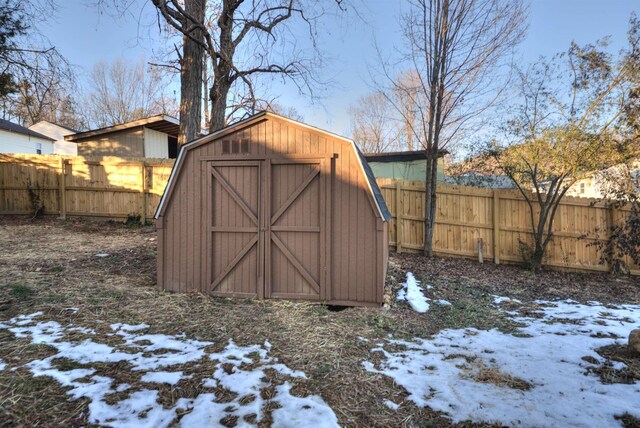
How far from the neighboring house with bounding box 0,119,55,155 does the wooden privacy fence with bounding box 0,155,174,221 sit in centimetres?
1196

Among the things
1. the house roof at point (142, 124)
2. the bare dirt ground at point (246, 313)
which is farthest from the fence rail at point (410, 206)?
the house roof at point (142, 124)

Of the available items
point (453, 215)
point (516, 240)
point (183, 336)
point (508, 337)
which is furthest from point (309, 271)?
point (516, 240)

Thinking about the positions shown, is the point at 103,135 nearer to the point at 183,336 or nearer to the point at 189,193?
the point at 189,193

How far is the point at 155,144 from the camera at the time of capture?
13297 mm

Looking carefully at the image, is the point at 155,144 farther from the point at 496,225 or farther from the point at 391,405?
the point at 391,405

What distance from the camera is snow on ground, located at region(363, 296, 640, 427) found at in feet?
7.14

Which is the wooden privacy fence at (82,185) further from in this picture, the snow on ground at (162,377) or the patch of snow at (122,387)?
the patch of snow at (122,387)

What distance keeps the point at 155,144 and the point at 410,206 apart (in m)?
10.7

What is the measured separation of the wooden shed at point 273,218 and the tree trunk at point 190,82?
3.30 metres

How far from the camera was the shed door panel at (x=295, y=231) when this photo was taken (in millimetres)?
4691

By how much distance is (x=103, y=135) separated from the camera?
12898mm

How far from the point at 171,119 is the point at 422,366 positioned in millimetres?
12698

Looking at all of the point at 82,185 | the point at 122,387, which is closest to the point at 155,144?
the point at 82,185

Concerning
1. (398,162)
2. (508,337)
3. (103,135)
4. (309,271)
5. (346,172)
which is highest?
(103,135)
